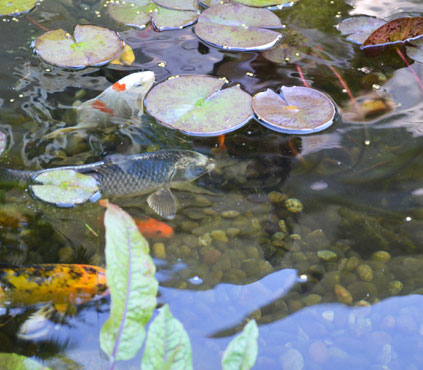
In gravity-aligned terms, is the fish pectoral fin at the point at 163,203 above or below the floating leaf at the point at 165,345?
below

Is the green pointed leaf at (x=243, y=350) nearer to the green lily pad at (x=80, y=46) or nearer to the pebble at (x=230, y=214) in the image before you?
the pebble at (x=230, y=214)

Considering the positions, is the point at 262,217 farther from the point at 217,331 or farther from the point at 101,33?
the point at 101,33

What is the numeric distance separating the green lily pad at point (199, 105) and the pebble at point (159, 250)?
2.19 ft

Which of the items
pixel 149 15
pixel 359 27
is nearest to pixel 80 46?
pixel 149 15

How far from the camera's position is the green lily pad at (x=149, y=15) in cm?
300

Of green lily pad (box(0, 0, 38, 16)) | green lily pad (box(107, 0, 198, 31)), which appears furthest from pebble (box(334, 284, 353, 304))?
green lily pad (box(0, 0, 38, 16))

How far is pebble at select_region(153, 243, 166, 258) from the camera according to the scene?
1803mm

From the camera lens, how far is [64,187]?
1955 millimetres

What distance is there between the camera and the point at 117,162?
2053 millimetres

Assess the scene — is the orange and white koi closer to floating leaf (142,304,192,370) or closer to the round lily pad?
the round lily pad

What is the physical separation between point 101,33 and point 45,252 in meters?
1.60

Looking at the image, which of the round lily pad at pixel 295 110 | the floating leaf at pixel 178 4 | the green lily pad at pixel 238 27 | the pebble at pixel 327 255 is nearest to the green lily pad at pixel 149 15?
the floating leaf at pixel 178 4

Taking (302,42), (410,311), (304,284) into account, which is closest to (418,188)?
(410,311)

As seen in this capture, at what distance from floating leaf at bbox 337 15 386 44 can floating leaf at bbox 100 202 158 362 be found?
2.43 m
